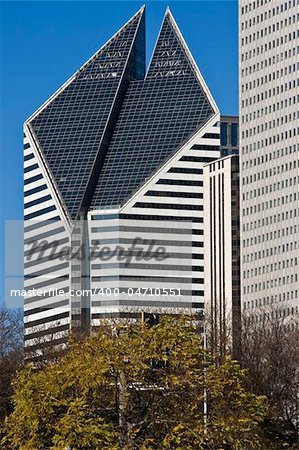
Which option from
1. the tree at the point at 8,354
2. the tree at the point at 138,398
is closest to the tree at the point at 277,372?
the tree at the point at 8,354

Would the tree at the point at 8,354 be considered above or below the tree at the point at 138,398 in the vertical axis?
below

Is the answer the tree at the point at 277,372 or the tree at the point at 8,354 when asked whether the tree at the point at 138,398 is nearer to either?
the tree at the point at 277,372

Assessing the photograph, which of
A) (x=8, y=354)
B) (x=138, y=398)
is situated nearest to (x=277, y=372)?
(x=8, y=354)

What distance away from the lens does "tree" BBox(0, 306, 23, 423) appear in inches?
4486

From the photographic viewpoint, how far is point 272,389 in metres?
111

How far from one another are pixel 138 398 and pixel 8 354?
79222 mm

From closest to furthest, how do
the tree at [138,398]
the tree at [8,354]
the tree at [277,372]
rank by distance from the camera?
the tree at [138,398]
the tree at [277,372]
the tree at [8,354]

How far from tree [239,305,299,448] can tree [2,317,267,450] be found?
1233 inches

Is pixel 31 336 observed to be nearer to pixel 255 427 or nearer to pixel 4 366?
pixel 4 366

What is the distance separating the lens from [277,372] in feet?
372

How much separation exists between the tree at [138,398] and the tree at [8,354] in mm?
39427

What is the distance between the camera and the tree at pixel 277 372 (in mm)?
103688

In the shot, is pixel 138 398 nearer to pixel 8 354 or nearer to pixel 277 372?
pixel 277 372

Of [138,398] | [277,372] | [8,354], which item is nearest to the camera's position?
[138,398]
